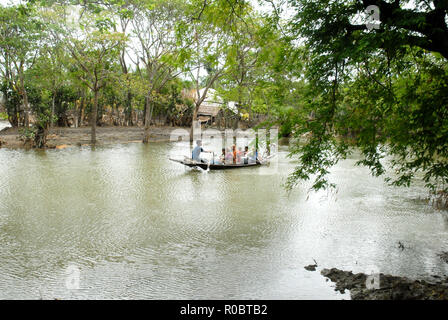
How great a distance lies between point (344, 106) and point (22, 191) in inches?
305

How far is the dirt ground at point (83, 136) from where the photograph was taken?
17.7 m

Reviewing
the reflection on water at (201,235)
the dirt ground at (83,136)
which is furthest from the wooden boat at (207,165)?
the dirt ground at (83,136)

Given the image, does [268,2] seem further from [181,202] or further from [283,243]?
[181,202]

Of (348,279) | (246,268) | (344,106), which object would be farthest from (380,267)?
(344,106)

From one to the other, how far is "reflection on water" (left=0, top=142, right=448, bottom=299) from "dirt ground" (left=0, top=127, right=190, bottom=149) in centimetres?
817

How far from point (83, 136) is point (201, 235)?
1659 centimetres

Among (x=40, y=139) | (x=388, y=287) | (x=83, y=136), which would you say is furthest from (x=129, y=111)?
(x=388, y=287)

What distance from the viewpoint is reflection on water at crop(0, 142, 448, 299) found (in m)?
4.39

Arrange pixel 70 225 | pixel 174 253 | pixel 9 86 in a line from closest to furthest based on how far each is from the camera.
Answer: pixel 174 253
pixel 70 225
pixel 9 86

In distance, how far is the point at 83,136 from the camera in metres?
20.6

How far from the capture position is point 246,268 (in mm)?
4773

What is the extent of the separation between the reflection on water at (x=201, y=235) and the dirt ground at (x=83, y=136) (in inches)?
322

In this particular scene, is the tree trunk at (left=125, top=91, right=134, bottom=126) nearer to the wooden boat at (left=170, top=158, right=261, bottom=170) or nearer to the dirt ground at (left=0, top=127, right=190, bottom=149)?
the dirt ground at (left=0, top=127, right=190, bottom=149)

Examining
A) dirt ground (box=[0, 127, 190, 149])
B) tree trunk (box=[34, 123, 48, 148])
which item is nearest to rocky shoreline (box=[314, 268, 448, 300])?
tree trunk (box=[34, 123, 48, 148])
